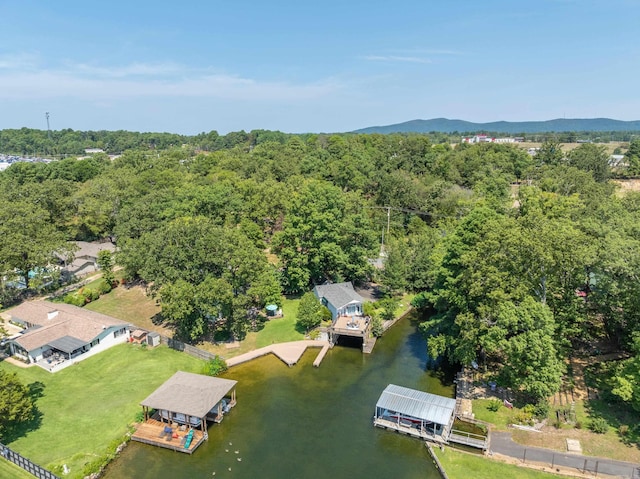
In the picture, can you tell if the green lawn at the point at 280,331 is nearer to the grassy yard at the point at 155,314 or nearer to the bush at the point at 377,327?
the grassy yard at the point at 155,314

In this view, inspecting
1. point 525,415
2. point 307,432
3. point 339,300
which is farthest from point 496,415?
point 339,300

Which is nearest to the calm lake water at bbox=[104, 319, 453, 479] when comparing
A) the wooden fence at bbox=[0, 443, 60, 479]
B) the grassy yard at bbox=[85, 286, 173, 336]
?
the wooden fence at bbox=[0, 443, 60, 479]

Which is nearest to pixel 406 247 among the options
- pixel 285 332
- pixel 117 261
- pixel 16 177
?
pixel 285 332

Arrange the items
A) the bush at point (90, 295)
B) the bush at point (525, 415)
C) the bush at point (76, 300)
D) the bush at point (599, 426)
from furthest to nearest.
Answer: the bush at point (90, 295) < the bush at point (76, 300) < the bush at point (525, 415) < the bush at point (599, 426)

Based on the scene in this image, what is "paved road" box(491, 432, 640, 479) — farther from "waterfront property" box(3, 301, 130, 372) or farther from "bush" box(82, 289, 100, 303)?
"bush" box(82, 289, 100, 303)

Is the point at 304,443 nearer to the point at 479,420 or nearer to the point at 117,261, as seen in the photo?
the point at 479,420

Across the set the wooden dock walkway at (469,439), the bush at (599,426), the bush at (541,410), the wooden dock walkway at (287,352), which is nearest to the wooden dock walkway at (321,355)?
the wooden dock walkway at (287,352)
